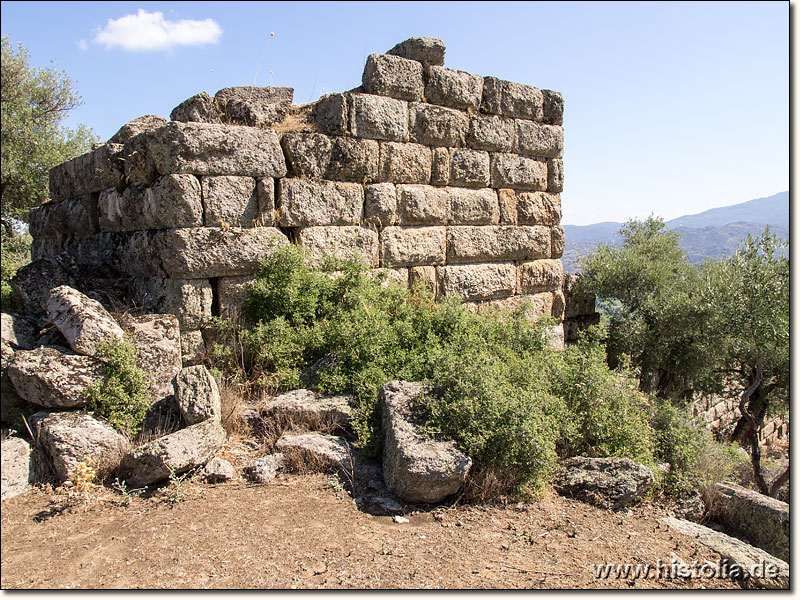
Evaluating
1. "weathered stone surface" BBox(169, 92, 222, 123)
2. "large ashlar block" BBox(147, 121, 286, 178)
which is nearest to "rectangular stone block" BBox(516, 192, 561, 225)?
"large ashlar block" BBox(147, 121, 286, 178)

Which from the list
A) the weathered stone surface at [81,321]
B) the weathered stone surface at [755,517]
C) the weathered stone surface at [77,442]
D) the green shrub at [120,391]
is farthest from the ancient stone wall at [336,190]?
the weathered stone surface at [755,517]

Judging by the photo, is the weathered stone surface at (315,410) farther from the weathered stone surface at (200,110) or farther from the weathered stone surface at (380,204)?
the weathered stone surface at (200,110)

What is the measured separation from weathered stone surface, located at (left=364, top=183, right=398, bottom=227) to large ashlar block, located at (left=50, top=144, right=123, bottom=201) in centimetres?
298

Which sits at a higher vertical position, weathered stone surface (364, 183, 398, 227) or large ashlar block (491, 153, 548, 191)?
large ashlar block (491, 153, 548, 191)

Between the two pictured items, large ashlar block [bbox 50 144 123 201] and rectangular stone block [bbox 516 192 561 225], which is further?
rectangular stone block [bbox 516 192 561 225]

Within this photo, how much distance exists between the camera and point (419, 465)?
4457mm

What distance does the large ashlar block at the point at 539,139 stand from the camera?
9062 millimetres

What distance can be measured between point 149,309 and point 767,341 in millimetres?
9446

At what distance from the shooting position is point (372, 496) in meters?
4.65

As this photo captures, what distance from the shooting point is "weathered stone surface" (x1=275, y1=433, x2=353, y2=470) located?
16.3 feet

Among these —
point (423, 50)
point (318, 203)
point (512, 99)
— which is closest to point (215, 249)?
point (318, 203)

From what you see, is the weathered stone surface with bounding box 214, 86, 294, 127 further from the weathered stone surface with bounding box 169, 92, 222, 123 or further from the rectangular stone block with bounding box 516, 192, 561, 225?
the rectangular stone block with bounding box 516, 192, 561, 225

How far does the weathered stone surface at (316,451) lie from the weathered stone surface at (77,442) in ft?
4.28

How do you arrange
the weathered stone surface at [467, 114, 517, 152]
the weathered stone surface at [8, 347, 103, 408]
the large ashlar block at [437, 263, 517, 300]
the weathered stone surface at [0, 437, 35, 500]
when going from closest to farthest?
the weathered stone surface at [0, 437, 35, 500] → the weathered stone surface at [8, 347, 103, 408] → the large ashlar block at [437, 263, 517, 300] → the weathered stone surface at [467, 114, 517, 152]
